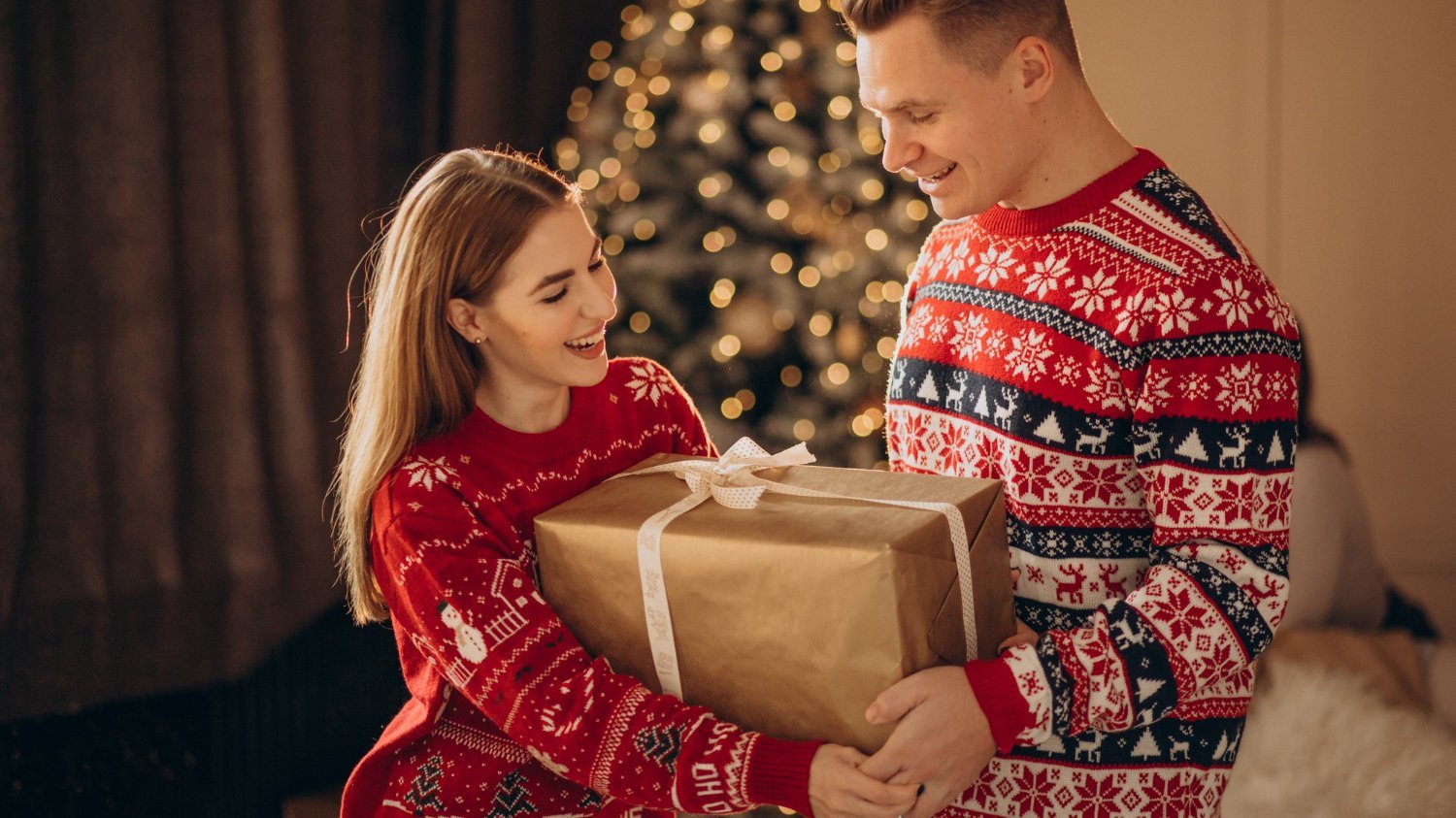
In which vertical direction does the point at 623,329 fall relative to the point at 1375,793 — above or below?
above

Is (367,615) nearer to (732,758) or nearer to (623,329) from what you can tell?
(732,758)

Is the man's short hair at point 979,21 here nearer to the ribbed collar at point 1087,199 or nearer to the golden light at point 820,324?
the ribbed collar at point 1087,199

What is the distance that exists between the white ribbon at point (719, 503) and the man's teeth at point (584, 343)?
0.20 meters

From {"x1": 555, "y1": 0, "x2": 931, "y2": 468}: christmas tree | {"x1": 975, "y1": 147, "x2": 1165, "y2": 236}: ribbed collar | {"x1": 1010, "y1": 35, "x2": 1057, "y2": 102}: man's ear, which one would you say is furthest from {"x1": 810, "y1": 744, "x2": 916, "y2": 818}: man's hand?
{"x1": 555, "y1": 0, "x2": 931, "y2": 468}: christmas tree

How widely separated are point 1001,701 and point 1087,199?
1.74 feet

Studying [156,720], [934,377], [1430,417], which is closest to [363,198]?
[156,720]

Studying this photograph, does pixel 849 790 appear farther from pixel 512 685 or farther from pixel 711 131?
pixel 711 131

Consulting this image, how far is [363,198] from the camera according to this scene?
298 centimetres

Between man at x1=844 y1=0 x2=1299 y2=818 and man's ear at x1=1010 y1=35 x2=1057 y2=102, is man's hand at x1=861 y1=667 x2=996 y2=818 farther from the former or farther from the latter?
man's ear at x1=1010 y1=35 x2=1057 y2=102

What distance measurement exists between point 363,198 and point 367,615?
1727 millimetres

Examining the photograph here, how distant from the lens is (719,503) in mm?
1229

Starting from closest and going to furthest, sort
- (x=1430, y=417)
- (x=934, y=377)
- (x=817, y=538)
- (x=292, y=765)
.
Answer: (x=817, y=538)
(x=934, y=377)
(x=292, y=765)
(x=1430, y=417)

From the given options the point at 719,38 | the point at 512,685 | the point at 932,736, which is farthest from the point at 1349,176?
the point at 512,685

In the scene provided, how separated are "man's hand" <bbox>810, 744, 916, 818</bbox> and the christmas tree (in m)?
1.68
